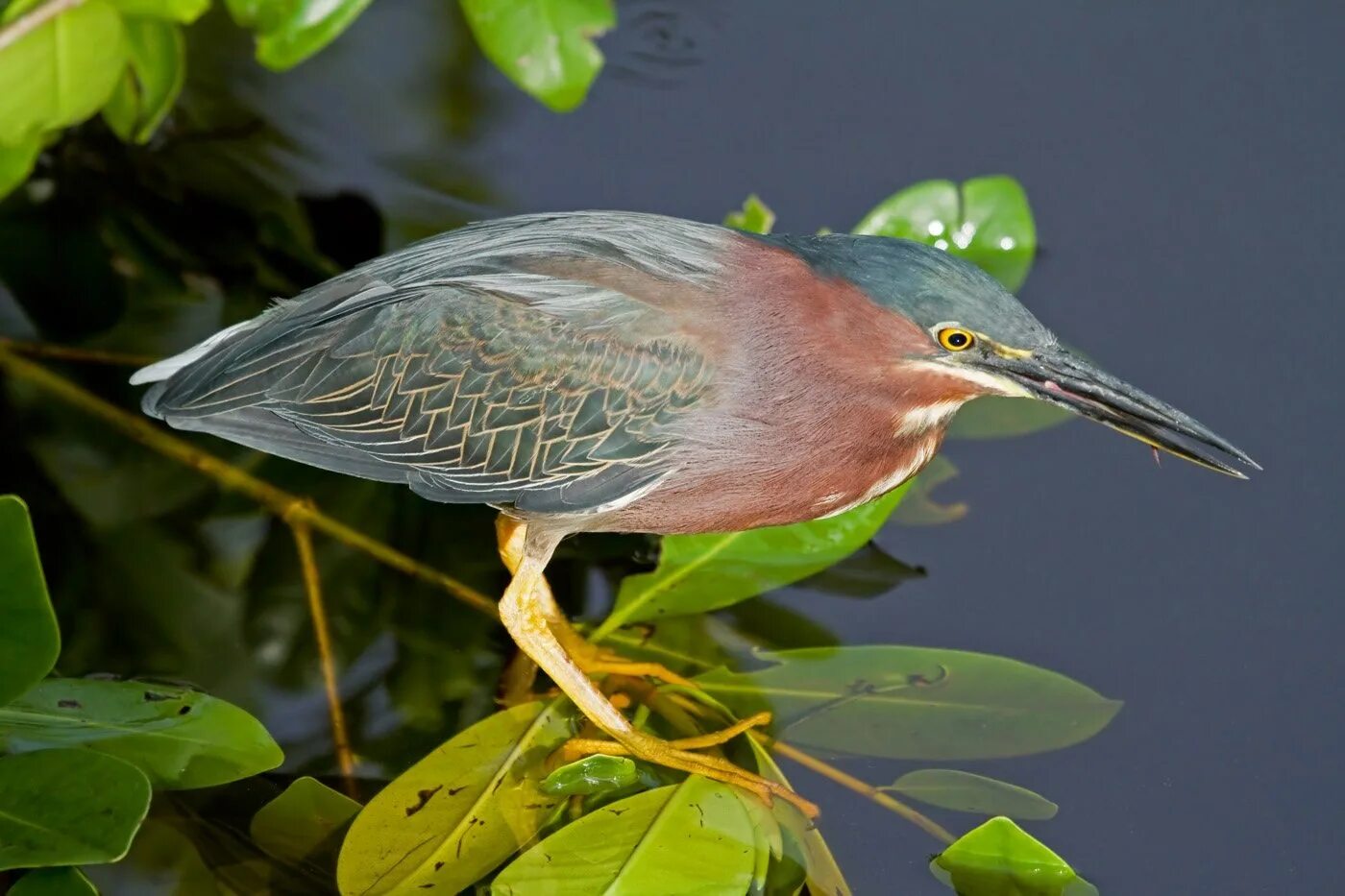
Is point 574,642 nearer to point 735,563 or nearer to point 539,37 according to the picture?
point 735,563

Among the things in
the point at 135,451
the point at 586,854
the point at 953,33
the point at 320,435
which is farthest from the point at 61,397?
the point at 953,33

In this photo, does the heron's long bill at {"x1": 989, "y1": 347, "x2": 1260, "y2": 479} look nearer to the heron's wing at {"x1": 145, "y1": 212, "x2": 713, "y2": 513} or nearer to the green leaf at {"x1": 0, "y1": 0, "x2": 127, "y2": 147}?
the heron's wing at {"x1": 145, "y1": 212, "x2": 713, "y2": 513}

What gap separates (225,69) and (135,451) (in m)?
1.52

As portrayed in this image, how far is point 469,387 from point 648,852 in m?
1.11

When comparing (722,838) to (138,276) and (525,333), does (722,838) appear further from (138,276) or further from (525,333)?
(138,276)

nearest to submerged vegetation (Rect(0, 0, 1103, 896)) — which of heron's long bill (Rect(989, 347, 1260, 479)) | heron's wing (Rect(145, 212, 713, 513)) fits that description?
heron's wing (Rect(145, 212, 713, 513))

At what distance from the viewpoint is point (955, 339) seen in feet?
9.92

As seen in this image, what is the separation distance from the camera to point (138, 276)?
15.3ft

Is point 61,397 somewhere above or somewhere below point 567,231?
below

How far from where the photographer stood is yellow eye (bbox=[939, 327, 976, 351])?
9.86 feet

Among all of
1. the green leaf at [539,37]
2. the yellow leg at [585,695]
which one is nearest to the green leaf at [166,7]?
the green leaf at [539,37]

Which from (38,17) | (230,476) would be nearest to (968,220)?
(230,476)

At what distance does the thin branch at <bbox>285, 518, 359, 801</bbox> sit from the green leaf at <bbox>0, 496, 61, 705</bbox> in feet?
2.69

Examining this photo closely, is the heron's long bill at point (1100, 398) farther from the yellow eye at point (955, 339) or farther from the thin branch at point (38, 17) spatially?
the thin branch at point (38, 17)
